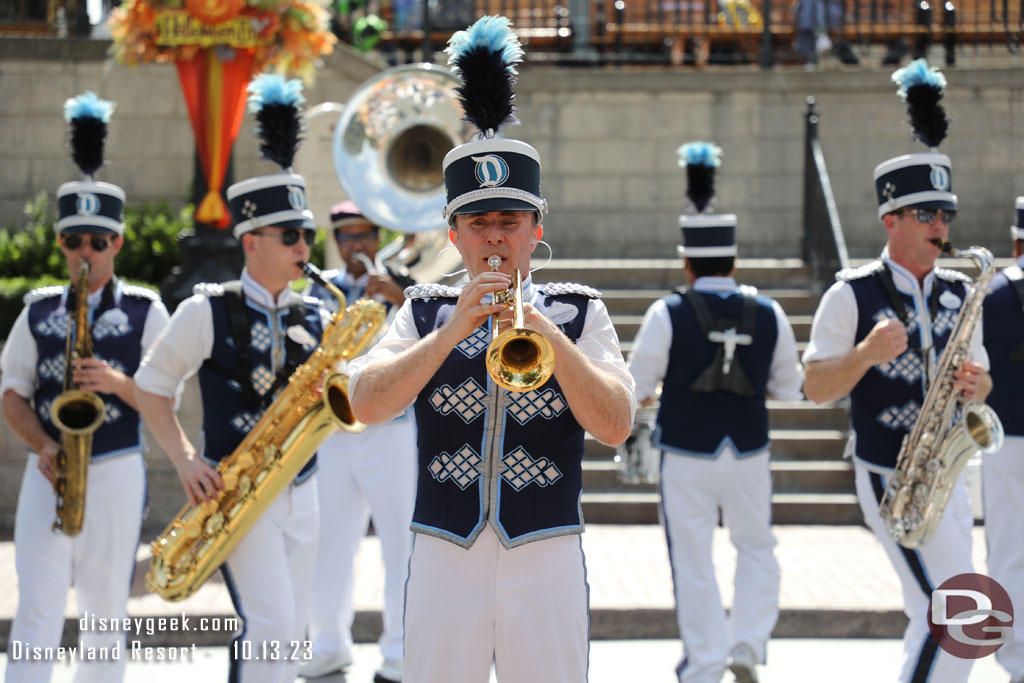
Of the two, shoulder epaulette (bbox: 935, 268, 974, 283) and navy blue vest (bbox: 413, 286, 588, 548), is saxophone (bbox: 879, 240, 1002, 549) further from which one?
navy blue vest (bbox: 413, 286, 588, 548)

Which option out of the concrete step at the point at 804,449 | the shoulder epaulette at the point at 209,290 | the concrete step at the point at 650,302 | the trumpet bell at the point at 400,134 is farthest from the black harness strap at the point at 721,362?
the concrete step at the point at 650,302

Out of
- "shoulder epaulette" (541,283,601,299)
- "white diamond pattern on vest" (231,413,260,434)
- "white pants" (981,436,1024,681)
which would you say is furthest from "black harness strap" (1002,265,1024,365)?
"white diamond pattern on vest" (231,413,260,434)

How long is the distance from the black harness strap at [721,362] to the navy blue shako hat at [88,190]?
2895mm

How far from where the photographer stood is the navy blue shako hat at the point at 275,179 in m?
5.09

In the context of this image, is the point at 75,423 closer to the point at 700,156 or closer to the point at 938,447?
the point at 938,447

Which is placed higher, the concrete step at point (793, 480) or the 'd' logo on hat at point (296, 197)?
the 'd' logo on hat at point (296, 197)

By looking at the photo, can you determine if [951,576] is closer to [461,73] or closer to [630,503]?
[461,73]

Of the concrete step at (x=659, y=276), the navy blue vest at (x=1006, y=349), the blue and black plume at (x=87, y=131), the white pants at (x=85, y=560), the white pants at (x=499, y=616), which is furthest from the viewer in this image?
the concrete step at (x=659, y=276)

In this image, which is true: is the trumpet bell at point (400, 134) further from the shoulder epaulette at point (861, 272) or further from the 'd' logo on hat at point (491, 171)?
the 'd' logo on hat at point (491, 171)

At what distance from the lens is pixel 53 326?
17.7ft

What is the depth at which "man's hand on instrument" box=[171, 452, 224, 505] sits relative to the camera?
15.8 feet

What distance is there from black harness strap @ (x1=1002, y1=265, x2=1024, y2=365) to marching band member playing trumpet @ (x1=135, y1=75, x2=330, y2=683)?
331 cm

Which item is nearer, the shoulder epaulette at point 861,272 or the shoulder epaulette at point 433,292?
the shoulder epaulette at point 433,292

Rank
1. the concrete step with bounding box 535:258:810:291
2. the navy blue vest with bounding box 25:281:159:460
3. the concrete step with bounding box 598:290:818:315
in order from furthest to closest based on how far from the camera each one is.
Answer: the concrete step with bounding box 535:258:810:291, the concrete step with bounding box 598:290:818:315, the navy blue vest with bounding box 25:281:159:460
